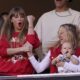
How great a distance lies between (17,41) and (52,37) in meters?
0.45

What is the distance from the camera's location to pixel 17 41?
445cm

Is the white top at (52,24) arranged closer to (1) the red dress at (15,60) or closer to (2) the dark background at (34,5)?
(1) the red dress at (15,60)

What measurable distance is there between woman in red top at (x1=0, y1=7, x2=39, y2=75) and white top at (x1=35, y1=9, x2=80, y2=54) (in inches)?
11.5

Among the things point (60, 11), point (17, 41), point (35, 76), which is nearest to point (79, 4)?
point (60, 11)

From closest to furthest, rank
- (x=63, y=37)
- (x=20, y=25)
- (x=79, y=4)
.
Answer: (x=63, y=37) < (x=20, y=25) < (x=79, y=4)

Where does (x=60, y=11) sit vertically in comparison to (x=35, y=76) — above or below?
above

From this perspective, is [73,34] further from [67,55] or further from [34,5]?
[34,5]

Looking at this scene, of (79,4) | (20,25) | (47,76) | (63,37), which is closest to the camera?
(47,76)

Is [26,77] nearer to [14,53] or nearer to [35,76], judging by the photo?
[35,76]

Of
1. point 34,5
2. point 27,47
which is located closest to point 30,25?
point 27,47

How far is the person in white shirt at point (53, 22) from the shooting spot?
4.72 metres

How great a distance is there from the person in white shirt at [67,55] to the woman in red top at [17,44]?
0.34m

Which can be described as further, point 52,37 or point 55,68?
point 52,37

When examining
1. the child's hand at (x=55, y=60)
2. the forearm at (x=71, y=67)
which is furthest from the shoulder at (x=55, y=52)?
the forearm at (x=71, y=67)
